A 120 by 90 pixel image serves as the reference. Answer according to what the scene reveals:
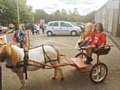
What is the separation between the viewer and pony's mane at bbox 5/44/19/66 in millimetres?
2654

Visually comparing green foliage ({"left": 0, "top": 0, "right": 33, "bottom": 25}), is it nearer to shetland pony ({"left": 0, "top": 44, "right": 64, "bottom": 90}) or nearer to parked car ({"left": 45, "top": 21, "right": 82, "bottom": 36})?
parked car ({"left": 45, "top": 21, "right": 82, "bottom": 36})

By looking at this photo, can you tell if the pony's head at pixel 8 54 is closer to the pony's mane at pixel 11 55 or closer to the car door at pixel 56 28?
the pony's mane at pixel 11 55

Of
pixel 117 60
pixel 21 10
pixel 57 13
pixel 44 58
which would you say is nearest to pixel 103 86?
pixel 44 58

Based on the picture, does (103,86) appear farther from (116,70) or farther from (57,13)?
(57,13)

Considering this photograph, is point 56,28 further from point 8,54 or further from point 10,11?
point 10,11

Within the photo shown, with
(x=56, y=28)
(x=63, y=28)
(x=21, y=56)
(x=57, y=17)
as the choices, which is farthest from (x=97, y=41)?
(x=57, y=17)

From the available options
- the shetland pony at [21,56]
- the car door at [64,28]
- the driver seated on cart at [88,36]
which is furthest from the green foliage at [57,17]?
the shetland pony at [21,56]

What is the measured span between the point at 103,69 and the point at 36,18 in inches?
2659

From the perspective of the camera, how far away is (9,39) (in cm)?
666

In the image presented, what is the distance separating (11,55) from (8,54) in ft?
0.34

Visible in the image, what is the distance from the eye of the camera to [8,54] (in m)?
2.65

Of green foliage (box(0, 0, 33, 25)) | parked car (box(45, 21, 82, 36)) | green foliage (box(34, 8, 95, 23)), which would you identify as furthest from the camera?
green foliage (box(34, 8, 95, 23))

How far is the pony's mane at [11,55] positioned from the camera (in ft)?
8.71

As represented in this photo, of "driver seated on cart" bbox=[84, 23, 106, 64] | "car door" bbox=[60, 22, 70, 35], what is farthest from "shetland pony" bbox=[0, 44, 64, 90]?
"car door" bbox=[60, 22, 70, 35]
